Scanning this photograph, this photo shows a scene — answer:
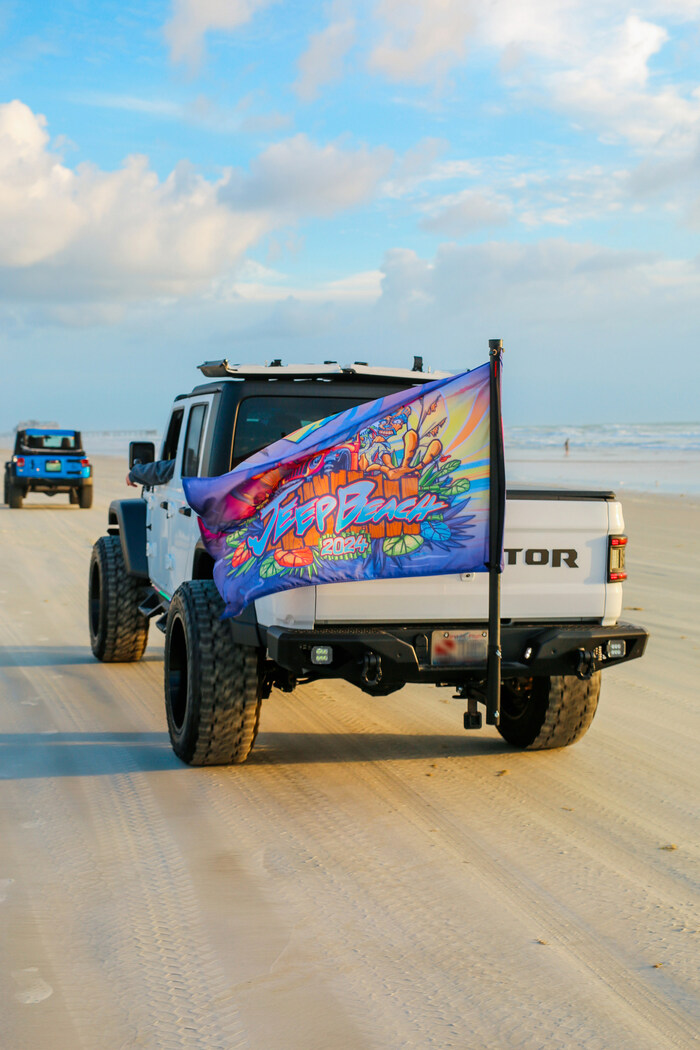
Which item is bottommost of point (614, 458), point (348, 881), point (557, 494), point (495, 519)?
point (348, 881)

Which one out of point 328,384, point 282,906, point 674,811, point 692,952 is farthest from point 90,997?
point 328,384

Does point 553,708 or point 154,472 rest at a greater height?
point 154,472

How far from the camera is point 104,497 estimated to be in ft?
94.6

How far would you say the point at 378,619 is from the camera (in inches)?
199

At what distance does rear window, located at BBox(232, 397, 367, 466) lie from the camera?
600 centimetres

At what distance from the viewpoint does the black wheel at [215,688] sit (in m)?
5.54

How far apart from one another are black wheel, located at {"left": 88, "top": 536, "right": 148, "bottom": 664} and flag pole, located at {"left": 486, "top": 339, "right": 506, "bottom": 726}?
4.33 metres

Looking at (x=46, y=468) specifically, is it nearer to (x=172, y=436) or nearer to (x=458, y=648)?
A: (x=172, y=436)

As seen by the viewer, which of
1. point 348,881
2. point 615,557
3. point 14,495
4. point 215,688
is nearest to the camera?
point 348,881

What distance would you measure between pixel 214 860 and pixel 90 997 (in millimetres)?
1163

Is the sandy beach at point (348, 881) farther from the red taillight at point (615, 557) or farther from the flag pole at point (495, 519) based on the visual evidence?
the red taillight at point (615, 557)

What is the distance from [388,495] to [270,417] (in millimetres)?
1411

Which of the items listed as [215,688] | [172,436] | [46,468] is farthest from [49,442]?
[215,688]

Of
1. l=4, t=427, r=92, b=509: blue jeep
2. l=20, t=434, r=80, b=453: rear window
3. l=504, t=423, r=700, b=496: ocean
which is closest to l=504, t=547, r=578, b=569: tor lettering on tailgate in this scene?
l=504, t=423, r=700, b=496: ocean
